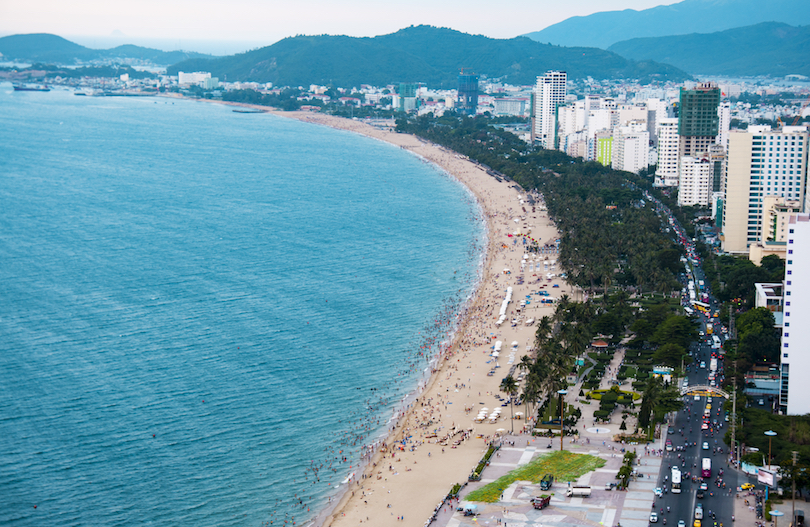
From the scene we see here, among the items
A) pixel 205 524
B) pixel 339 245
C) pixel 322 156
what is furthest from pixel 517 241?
pixel 322 156

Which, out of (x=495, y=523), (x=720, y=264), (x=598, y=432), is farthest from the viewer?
(x=720, y=264)

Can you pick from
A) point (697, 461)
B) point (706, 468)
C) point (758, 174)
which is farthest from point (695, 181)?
point (706, 468)

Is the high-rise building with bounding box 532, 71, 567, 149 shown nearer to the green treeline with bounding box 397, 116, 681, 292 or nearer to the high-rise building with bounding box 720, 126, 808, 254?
the green treeline with bounding box 397, 116, 681, 292

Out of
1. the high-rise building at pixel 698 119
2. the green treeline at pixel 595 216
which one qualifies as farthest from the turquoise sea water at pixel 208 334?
the high-rise building at pixel 698 119

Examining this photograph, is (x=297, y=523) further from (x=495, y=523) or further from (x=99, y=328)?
(x=99, y=328)

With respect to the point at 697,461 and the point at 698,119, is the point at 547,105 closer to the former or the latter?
the point at 698,119

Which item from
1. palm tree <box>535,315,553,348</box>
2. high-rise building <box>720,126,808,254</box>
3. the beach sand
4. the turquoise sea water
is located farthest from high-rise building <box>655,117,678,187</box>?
palm tree <box>535,315,553,348</box>

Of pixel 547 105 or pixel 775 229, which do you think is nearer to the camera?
pixel 775 229
